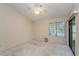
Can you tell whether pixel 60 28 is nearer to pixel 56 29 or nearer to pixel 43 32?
pixel 56 29

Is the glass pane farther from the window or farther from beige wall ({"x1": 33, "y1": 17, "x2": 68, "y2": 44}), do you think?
beige wall ({"x1": 33, "y1": 17, "x2": 68, "y2": 44})

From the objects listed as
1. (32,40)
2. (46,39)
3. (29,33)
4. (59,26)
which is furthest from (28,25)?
(59,26)

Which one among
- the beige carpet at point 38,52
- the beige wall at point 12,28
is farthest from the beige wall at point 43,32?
the beige carpet at point 38,52

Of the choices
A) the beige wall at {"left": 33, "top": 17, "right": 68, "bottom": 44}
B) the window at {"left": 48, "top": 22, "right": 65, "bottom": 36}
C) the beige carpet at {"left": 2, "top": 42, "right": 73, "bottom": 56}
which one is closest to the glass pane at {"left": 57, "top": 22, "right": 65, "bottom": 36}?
the window at {"left": 48, "top": 22, "right": 65, "bottom": 36}

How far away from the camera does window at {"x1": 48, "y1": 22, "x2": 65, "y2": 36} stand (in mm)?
6036

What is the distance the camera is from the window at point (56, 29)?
6036mm

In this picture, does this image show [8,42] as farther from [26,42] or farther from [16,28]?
[26,42]

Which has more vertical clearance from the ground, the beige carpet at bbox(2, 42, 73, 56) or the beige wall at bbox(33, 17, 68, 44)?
the beige wall at bbox(33, 17, 68, 44)

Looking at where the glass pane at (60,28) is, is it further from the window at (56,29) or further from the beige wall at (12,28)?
the beige wall at (12,28)

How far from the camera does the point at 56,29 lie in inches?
241

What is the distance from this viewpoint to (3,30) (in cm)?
430

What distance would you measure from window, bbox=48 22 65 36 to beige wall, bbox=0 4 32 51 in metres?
1.29

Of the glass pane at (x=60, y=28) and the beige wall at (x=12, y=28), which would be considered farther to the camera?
the glass pane at (x=60, y=28)

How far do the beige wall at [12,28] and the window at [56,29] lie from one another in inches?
50.7
